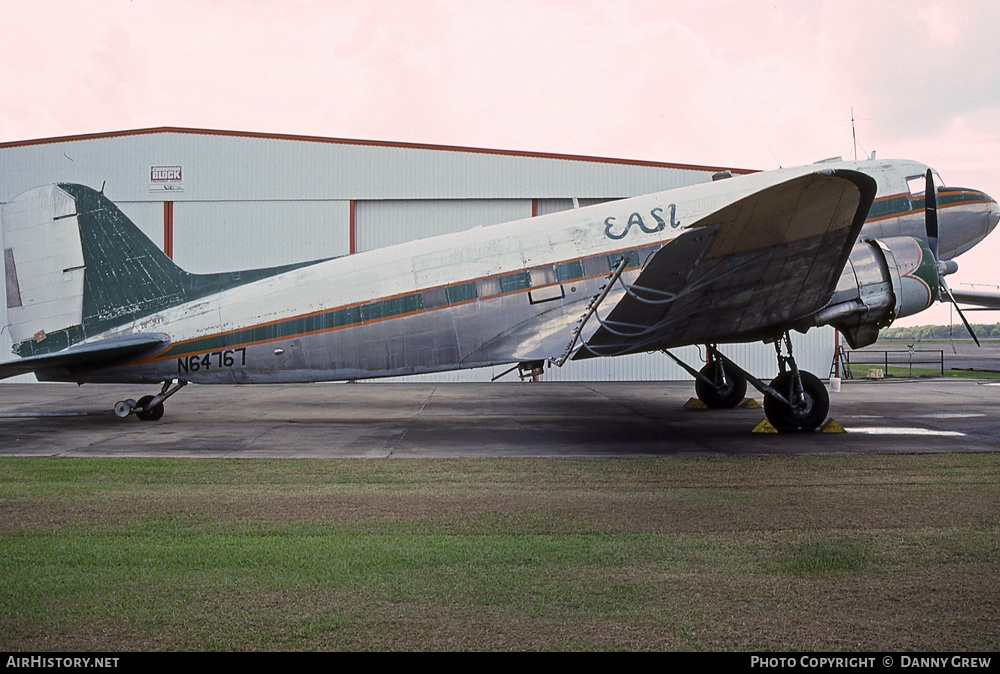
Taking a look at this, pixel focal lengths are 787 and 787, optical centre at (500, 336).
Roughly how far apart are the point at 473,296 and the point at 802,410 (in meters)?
5.61

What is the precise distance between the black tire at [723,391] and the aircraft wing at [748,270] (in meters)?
3.83

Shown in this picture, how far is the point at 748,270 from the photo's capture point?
11.0 metres

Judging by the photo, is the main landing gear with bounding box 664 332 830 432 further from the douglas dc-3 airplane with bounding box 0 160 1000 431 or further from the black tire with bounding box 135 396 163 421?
the black tire with bounding box 135 396 163 421

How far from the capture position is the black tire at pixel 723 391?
16812 mm

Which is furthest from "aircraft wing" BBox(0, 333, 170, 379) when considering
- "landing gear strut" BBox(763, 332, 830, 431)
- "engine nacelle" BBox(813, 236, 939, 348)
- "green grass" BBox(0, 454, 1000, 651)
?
"engine nacelle" BBox(813, 236, 939, 348)

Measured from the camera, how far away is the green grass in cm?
421

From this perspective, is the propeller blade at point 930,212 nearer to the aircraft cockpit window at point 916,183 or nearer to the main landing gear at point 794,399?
the aircraft cockpit window at point 916,183

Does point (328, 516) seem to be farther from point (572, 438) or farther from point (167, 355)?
point (167, 355)

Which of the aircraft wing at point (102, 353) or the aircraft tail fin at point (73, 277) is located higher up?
the aircraft tail fin at point (73, 277)

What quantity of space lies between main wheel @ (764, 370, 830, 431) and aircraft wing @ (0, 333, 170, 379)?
407 inches

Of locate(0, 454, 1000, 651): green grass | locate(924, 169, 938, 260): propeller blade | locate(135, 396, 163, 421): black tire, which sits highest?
locate(924, 169, 938, 260): propeller blade

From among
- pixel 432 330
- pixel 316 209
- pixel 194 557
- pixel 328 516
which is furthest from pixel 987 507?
pixel 316 209

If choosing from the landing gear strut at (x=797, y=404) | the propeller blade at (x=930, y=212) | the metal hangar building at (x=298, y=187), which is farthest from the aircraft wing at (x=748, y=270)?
the metal hangar building at (x=298, y=187)
